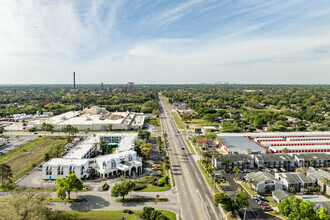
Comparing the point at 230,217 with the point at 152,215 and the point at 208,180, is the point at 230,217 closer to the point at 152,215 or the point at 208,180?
the point at 208,180

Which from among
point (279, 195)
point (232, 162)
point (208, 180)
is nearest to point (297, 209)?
point (279, 195)

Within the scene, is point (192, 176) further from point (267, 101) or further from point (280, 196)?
point (267, 101)

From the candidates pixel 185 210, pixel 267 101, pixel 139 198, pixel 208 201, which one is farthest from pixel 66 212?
pixel 267 101

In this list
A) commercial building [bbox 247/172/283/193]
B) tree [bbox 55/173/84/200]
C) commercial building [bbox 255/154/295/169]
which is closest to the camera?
tree [bbox 55/173/84/200]

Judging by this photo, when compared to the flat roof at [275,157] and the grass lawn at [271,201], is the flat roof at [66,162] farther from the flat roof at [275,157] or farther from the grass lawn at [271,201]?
the flat roof at [275,157]

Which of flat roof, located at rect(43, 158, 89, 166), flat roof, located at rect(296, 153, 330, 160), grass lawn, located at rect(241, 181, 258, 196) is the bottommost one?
grass lawn, located at rect(241, 181, 258, 196)

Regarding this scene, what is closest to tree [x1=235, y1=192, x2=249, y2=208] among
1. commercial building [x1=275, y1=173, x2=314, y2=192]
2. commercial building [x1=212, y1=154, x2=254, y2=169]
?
commercial building [x1=275, y1=173, x2=314, y2=192]

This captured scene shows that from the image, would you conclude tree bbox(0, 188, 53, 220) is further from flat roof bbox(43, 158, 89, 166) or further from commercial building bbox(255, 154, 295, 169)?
commercial building bbox(255, 154, 295, 169)
